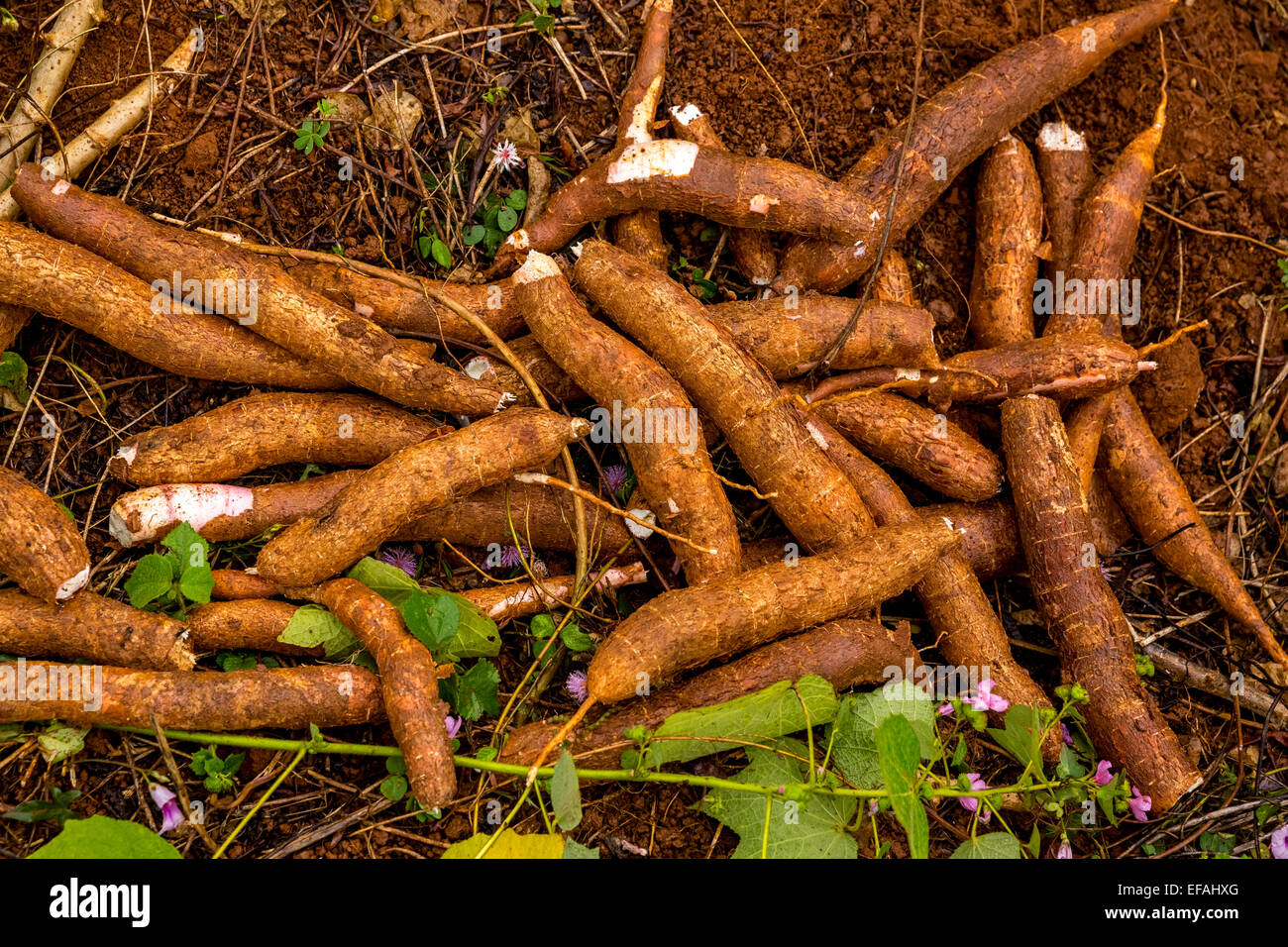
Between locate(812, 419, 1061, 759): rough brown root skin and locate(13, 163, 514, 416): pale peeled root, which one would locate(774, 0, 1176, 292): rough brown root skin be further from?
locate(13, 163, 514, 416): pale peeled root

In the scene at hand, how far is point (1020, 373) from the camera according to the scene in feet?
9.37

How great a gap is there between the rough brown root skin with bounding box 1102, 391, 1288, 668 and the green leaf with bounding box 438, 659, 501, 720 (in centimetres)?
218

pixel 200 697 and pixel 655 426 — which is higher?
pixel 655 426

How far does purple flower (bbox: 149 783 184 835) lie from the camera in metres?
2.29

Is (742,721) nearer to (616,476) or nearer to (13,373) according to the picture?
(616,476)

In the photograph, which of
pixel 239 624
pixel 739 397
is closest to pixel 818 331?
pixel 739 397

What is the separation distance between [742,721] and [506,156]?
77.2 inches

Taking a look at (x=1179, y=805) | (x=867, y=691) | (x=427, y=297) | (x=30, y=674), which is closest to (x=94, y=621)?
(x=30, y=674)

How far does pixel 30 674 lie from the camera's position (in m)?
2.31

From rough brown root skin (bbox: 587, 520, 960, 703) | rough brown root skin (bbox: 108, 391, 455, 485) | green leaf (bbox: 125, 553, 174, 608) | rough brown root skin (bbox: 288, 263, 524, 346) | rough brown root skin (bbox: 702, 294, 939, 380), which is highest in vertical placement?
rough brown root skin (bbox: 288, 263, 524, 346)

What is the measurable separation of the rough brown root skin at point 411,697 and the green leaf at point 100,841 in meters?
0.62

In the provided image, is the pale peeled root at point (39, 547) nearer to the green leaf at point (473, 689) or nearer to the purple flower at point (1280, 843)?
the green leaf at point (473, 689)

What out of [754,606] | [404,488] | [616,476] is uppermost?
[616,476]

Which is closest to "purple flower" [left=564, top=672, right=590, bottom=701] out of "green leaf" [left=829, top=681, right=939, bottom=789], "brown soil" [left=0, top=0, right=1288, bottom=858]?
"brown soil" [left=0, top=0, right=1288, bottom=858]
